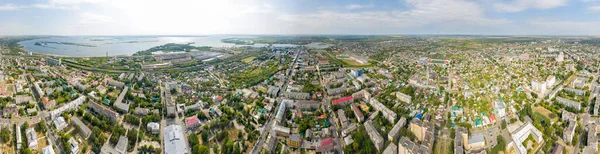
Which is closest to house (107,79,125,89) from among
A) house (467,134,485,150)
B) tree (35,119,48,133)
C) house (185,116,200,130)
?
tree (35,119,48,133)

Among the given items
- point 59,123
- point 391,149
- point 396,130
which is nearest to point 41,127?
point 59,123

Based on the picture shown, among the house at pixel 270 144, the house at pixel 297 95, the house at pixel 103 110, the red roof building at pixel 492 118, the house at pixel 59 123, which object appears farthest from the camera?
the house at pixel 297 95

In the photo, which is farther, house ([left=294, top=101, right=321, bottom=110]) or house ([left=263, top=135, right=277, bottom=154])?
house ([left=294, top=101, right=321, bottom=110])

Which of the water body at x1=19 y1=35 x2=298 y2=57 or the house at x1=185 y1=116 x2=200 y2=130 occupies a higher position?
the water body at x1=19 y1=35 x2=298 y2=57

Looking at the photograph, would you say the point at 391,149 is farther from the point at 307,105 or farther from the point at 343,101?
the point at 307,105

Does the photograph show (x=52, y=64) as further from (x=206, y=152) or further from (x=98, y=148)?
(x=206, y=152)

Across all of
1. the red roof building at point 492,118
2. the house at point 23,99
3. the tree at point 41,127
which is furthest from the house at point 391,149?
the house at point 23,99

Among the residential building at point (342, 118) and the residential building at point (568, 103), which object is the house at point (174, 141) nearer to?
the residential building at point (342, 118)

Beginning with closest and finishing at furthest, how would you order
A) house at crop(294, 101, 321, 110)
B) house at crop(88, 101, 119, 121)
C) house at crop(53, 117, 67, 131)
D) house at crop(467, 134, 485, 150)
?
house at crop(467, 134, 485, 150) < house at crop(53, 117, 67, 131) < house at crop(294, 101, 321, 110) < house at crop(88, 101, 119, 121)

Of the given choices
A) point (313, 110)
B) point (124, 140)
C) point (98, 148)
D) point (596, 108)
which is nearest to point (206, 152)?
point (124, 140)

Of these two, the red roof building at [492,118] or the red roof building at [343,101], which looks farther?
the red roof building at [343,101]

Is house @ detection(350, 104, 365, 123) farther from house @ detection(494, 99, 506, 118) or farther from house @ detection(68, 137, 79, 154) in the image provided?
house @ detection(68, 137, 79, 154)
